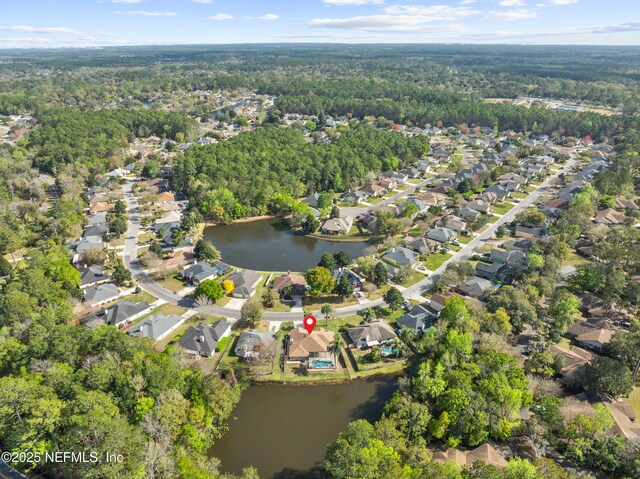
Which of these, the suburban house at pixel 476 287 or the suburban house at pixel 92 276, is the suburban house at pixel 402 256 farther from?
the suburban house at pixel 92 276

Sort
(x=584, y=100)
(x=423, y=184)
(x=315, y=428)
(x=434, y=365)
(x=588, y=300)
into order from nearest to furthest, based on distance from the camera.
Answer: (x=315, y=428)
(x=434, y=365)
(x=588, y=300)
(x=423, y=184)
(x=584, y=100)

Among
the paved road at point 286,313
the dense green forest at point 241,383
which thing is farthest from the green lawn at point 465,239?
the dense green forest at point 241,383

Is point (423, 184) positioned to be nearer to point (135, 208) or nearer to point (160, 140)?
point (135, 208)

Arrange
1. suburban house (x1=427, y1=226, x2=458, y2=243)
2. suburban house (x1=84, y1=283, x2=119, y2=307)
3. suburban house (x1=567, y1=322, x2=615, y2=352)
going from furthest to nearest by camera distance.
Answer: suburban house (x1=427, y1=226, x2=458, y2=243) < suburban house (x1=84, y1=283, x2=119, y2=307) < suburban house (x1=567, y1=322, x2=615, y2=352)

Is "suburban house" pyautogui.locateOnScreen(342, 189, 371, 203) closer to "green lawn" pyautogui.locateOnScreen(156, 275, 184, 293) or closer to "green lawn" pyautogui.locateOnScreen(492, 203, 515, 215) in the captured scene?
"green lawn" pyautogui.locateOnScreen(492, 203, 515, 215)

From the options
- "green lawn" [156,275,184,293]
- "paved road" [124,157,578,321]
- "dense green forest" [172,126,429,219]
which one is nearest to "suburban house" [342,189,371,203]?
"dense green forest" [172,126,429,219]

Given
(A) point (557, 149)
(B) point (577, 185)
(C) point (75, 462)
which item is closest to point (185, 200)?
(C) point (75, 462)

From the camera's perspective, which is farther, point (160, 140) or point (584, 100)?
point (584, 100)
